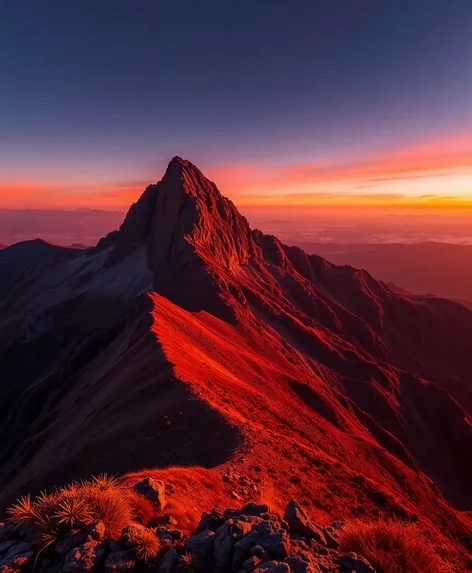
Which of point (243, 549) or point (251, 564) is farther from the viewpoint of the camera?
point (243, 549)

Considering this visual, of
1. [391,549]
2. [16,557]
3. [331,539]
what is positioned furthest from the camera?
[331,539]

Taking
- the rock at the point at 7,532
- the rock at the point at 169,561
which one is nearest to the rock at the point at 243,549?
the rock at the point at 169,561

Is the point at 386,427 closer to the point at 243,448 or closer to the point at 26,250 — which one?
the point at 243,448

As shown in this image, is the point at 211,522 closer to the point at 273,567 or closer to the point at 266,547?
the point at 266,547

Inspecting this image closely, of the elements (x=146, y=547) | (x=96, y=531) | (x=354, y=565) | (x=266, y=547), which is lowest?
(x=354, y=565)

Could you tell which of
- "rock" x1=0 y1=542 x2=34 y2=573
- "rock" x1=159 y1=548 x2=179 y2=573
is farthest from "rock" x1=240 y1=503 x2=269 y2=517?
"rock" x1=0 y1=542 x2=34 y2=573

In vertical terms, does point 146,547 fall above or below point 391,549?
above

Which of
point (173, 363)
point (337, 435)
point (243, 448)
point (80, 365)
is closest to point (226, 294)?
point (80, 365)

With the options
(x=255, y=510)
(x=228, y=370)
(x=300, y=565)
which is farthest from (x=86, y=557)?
(x=228, y=370)

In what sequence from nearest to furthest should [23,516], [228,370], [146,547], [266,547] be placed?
[146,547] < [266,547] < [23,516] < [228,370]
